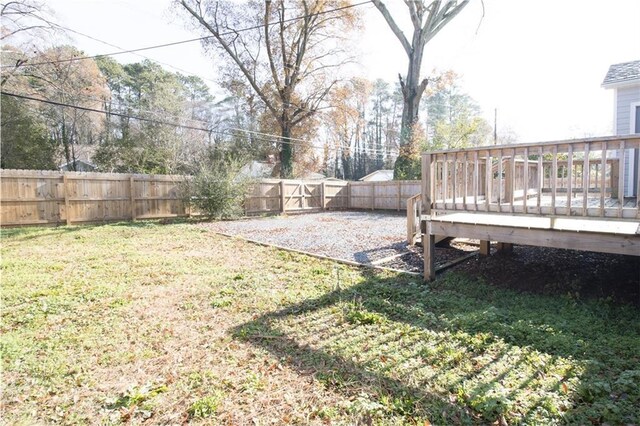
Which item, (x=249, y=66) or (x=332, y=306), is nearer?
(x=332, y=306)

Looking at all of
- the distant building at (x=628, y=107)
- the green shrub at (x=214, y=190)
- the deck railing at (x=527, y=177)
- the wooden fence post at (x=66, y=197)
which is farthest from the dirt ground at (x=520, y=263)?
the wooden fence post at (x=66, y=197)

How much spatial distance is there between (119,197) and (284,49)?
41.2 ft

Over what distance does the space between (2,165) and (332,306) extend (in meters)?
19.3

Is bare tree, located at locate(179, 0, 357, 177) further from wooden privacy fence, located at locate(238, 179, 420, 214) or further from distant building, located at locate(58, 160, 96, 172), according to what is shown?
distant building, located at locate(58, 160, 96, 172)

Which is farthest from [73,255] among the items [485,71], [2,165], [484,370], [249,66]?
[485,71]

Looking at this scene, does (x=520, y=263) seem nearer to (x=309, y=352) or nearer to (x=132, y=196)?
(x=309, y=352)

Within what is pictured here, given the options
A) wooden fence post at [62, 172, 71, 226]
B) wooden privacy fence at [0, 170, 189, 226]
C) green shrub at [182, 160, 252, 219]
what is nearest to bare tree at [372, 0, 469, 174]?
green shrub at [182, 160, 252, 219]

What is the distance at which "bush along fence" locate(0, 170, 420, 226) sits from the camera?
9344 mm

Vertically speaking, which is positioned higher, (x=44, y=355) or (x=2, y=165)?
(x=2, y=165)

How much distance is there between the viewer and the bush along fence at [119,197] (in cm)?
934

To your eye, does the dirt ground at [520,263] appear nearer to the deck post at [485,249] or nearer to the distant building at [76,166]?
the deck post at [485,249]

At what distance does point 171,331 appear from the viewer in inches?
126

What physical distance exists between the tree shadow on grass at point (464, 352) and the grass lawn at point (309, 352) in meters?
0.01

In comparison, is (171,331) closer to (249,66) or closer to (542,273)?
(542,273)
